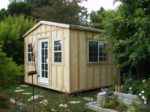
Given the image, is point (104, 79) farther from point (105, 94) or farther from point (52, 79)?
point (105, 94)

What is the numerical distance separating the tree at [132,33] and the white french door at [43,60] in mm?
4325

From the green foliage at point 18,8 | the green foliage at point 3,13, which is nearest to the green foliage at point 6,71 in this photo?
the green foliage at point 3,13

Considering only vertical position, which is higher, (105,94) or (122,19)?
(122,19)

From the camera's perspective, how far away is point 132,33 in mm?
8188

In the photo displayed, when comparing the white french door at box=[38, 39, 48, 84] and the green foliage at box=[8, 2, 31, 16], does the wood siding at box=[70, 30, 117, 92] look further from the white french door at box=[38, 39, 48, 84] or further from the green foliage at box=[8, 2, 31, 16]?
the green foliage at box=[8, 2, 31, 16]

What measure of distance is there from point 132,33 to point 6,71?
4020 mm

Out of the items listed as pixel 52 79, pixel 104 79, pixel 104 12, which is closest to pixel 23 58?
pixel 52 79

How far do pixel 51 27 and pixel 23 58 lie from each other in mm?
4883

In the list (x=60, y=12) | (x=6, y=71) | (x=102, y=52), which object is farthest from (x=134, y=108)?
(x=60, y=12)

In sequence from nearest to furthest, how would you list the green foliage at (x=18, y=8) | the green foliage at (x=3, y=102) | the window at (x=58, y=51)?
the green foliage at (x=3, y=102)
the window at (x=58, y=51)
the green foliage at (x=18, y=8)

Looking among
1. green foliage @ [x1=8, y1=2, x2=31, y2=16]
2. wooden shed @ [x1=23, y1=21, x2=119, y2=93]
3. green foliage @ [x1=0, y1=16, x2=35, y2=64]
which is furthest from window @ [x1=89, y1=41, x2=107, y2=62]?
green foliage @ [x1=8, y1=2, x2=31, y2=16]

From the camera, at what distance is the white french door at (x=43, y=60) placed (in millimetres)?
12109

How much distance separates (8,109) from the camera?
278 inches

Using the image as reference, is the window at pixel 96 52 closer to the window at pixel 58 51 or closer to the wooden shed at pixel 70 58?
the wooden shed at pixel 70 58
